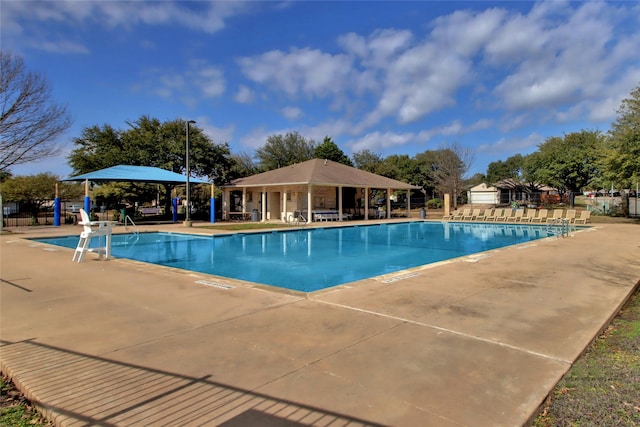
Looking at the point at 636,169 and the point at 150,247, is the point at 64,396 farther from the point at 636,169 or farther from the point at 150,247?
the point at 636,169

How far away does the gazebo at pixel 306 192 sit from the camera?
25016 mm

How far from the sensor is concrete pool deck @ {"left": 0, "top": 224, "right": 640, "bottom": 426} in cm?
256

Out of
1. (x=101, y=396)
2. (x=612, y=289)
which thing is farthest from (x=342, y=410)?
(x=612, y=289)

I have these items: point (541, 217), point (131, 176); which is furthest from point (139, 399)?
point (541, 217)

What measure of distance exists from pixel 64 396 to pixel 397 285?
193 inches

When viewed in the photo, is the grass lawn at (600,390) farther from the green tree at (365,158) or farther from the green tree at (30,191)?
the green tree at (365,158)

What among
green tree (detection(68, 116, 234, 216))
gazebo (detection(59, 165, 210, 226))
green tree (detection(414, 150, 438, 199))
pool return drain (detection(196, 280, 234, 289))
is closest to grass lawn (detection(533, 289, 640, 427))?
pool return drain (detection(196, 280, 234, 289))

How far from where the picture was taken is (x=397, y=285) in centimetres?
647

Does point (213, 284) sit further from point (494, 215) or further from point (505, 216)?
point (505, 216)

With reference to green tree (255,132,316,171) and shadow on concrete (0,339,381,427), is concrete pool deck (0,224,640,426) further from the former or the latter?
green tree (255,132,316,171)

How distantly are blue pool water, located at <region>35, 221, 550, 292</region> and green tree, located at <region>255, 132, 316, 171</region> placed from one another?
92.7 feet

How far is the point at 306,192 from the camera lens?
26094 millimetres

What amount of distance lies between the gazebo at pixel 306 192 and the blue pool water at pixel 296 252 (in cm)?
487

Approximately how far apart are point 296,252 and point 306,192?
12.9 meters
